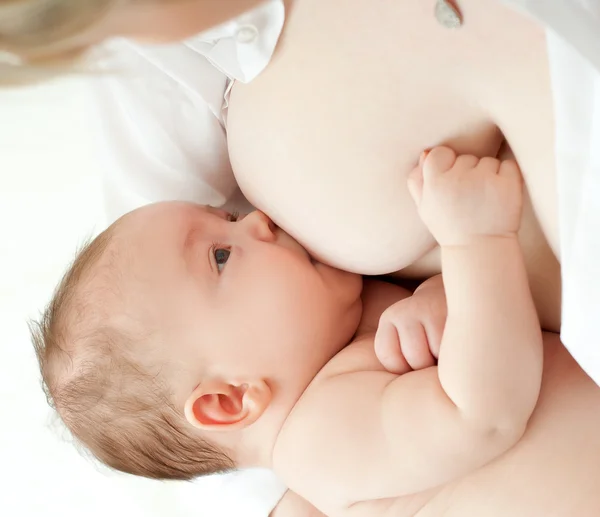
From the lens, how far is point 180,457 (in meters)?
0.84

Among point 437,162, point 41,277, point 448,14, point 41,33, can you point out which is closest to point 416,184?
point 437,162

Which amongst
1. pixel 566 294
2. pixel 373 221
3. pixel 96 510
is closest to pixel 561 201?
pixel 566 294

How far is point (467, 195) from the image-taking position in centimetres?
62

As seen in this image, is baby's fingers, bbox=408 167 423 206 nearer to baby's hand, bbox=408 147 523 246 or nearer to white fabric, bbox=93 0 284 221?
baby's hand, bbox=408 147 523 246

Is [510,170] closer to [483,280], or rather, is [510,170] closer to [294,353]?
[483,280]

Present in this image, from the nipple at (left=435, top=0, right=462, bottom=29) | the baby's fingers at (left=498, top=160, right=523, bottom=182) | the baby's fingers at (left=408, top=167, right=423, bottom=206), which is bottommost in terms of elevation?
the baby's fingers at (left=408, top=167, right=423, bottom=206)

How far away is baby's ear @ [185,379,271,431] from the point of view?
2.58 ft

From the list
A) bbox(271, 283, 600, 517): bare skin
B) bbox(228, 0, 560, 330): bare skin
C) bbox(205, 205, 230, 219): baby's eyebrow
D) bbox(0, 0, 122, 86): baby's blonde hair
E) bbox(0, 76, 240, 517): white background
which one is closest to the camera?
bbox(0, 0, 122, 86): baby's blonde hair

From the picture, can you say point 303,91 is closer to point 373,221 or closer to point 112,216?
point 373,221

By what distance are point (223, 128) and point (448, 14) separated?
1.49ft

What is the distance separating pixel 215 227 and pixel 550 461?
1.55ft

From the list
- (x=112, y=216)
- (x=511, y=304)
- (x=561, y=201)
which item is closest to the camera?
(x=561, y=201)

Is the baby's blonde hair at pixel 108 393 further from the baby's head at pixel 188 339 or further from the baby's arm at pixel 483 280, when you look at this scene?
the baby's arm at pixel 483 280

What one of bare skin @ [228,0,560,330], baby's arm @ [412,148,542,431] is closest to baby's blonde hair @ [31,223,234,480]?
bare skin @ [228,0,560,330]
